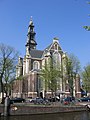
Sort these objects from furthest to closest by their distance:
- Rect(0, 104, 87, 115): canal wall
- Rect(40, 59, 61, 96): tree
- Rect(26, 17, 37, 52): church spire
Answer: Rect(26, 17, 37, 52): church spire < Rect(40, 59, 61, 96): tree < Rect(0, 104, 87, 115): canal wall

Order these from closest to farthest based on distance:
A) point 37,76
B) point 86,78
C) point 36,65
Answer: point 86,78 < point 37,76 < point 36,65

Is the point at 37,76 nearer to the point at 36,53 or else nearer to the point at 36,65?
the point at 36,65

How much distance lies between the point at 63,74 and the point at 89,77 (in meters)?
8.71

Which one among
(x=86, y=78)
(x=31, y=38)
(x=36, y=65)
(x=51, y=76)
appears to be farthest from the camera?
(x=31, y=38)

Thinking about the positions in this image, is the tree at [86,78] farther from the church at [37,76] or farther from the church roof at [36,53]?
the church roof at [36,53]

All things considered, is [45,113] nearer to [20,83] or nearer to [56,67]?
[56,67]

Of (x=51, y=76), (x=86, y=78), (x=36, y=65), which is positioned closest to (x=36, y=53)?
(x=36, y=65)

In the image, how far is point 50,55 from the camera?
3521 inches

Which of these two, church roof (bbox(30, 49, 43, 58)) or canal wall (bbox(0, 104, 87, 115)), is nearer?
canal wall (bbox(0, 104, 87, 115))

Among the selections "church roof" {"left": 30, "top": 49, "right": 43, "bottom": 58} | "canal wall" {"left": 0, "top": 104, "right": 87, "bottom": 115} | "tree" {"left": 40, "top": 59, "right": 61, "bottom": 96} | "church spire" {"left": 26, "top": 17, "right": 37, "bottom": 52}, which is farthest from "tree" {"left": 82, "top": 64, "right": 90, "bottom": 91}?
"church spire" {"left": 26, "top": 17, "right": 37, "bottom": 52}

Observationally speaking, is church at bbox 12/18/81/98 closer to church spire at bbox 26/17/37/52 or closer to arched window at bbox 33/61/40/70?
arched window at bbox 33/61/40/70

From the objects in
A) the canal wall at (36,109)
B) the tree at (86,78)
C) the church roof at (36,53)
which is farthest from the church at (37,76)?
the canal wall at (36,109)

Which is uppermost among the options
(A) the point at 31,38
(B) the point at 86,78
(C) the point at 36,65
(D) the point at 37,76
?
(A) the point at 31,38

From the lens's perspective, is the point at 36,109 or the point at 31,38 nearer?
the point at 36,109
